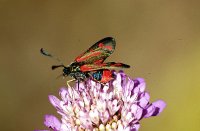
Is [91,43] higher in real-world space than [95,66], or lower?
higher

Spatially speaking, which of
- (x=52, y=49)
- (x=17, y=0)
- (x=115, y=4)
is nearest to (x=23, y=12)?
(x=17, y=0)

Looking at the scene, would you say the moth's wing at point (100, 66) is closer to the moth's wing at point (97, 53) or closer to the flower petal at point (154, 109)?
the moth's wing at point (97, 53)

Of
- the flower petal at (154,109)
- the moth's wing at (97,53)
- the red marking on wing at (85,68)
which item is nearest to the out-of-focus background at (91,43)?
the moth's wing at (97,53)

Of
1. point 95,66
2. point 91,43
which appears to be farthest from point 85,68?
point 91,43

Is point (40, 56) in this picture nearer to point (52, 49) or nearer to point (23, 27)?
point (52, 49)


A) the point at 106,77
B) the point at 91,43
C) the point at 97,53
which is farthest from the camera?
the point at 91,43

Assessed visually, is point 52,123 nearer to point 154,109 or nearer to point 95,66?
point 95,66

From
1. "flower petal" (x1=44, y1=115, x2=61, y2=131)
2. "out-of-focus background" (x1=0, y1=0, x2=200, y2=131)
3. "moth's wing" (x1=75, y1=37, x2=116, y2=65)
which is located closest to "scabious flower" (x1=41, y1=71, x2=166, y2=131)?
"flower petal" (x1=44, y1=115, x2=61, y2=131)

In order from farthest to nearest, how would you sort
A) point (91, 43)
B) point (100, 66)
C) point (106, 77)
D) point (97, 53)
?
point (91, 43) < point (97, 53) < point (106, 77) < point (100, 66)
